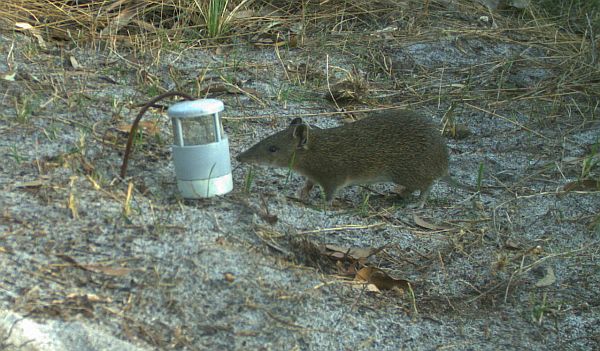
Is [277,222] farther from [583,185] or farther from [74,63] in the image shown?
[74,63]

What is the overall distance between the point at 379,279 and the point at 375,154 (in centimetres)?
134

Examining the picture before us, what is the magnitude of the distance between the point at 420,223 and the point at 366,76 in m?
2.13

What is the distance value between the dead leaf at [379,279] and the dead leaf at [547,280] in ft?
2.16

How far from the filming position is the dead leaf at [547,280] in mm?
3930

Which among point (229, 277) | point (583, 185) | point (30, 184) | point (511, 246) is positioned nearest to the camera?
point (229, 277)

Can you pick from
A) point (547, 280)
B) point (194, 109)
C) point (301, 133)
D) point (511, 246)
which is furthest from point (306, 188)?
point (547, 280)

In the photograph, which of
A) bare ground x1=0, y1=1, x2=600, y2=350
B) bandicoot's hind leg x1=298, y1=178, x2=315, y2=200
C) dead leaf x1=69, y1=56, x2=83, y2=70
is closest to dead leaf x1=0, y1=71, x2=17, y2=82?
bare ground x1=0, y1=1, x2=600, y2=350

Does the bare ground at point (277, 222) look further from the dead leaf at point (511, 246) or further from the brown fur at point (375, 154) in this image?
the brown fur at point (375, 154)

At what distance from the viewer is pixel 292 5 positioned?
708 cm

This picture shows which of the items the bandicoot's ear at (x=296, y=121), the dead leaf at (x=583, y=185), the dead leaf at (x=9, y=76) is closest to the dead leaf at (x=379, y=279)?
the bandicoot's ear at (x=296, y=121)

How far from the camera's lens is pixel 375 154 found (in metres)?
4.95

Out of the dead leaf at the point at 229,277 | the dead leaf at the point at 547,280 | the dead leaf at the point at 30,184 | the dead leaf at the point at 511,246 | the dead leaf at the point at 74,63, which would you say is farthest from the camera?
the dead leaf at the point at 74,63

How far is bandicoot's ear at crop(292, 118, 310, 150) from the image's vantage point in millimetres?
4812

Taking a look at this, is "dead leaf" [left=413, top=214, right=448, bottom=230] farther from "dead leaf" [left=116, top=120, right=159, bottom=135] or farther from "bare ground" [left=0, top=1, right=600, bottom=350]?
"dead leaf" [left=116, top=120, right=159, bottom=135]
